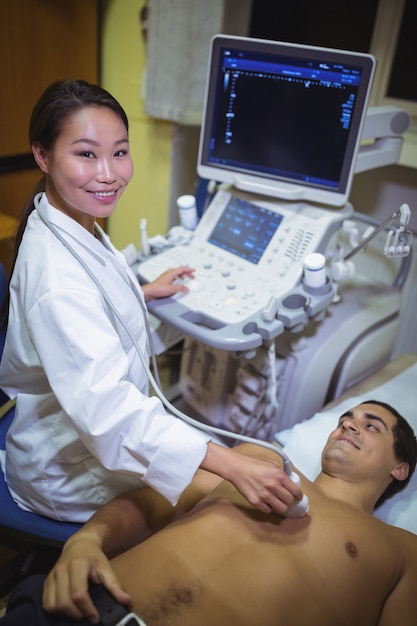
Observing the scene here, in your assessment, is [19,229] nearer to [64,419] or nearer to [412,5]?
[64,419]

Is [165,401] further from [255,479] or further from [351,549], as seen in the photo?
[351,549]

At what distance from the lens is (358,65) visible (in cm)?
148

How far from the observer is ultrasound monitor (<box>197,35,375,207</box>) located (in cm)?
153

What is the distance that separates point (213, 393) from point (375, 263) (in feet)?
2.91

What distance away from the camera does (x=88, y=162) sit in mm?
1053

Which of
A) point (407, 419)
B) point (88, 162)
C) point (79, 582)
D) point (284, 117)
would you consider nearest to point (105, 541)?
point (79, 582)

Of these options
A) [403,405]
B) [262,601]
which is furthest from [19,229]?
[403,405]

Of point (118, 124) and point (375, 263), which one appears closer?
point (118, 124)

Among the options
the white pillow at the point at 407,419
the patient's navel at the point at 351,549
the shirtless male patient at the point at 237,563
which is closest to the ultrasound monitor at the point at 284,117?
the white pillow at the point at 407,419

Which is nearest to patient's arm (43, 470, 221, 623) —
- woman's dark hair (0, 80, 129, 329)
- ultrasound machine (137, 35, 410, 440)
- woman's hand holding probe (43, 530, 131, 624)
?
woman's hand holding probe (43, 530, 131, 624)

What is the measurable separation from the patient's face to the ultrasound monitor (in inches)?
25.3

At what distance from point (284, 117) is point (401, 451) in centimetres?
98

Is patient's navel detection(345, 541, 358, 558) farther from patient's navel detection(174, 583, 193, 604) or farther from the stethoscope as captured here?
patient's navel detection(174, 583, 193, 604)

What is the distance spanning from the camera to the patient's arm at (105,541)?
91cm
